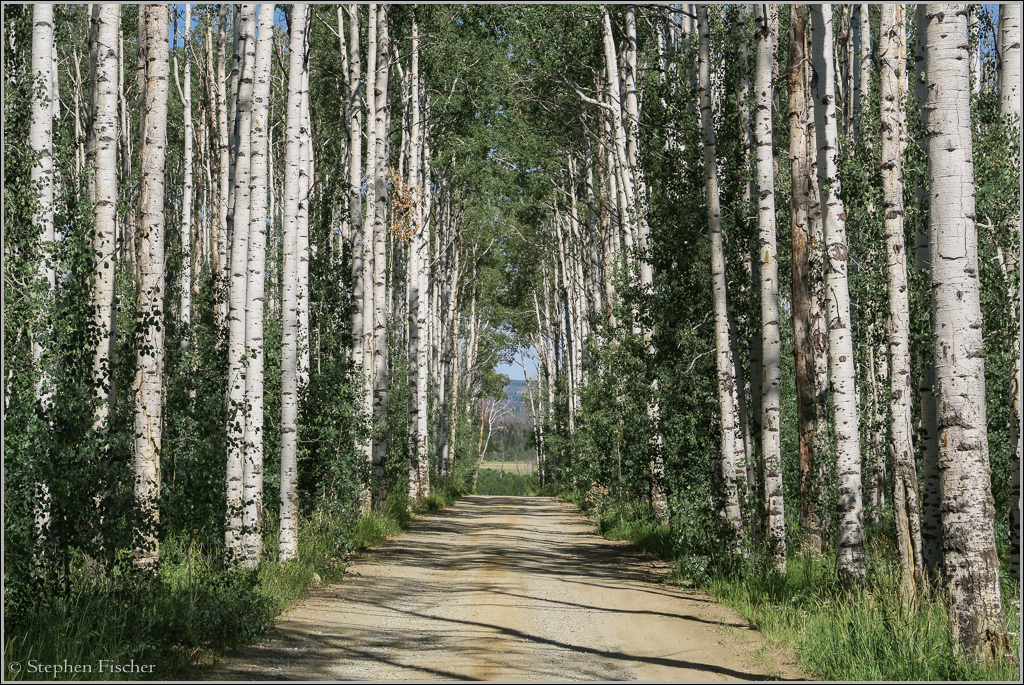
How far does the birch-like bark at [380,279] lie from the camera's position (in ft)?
68.5

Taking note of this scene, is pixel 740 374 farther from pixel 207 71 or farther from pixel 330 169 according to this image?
pixel 330 169

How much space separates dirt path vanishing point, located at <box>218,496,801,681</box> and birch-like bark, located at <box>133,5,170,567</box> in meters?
2.10

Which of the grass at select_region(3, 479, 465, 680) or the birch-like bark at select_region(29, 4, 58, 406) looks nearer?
the grass at select_region(3, 479, 465, 680)

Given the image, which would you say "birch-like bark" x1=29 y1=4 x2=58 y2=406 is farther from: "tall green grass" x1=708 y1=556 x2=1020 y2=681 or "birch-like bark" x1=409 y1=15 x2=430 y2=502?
"birch-like bark" x1=409 y1=15 x2=430 y2=502

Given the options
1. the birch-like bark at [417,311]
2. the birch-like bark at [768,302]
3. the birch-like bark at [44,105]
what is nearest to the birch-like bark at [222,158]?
the birch-like bark at [417,311]

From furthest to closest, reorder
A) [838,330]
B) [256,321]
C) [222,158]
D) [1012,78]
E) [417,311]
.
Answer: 1. [417,311]
2. [222,158]
3. [1012,78]
4. [256,321]
5. [838,330]

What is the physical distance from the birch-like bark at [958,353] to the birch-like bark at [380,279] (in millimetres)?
15284

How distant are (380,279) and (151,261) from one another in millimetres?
12396

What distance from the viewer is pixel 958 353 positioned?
6391 mm

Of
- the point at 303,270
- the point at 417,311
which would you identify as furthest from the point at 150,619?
the point at 417,311

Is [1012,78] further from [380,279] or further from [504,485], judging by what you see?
[504,485]

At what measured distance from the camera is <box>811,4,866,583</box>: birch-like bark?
9633 millimetres

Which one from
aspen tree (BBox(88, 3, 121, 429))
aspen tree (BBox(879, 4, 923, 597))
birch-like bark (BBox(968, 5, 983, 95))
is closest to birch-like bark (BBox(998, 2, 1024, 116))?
aspen tree (BBox(879, 4, 923, 597))

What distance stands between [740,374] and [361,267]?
8043 mm
